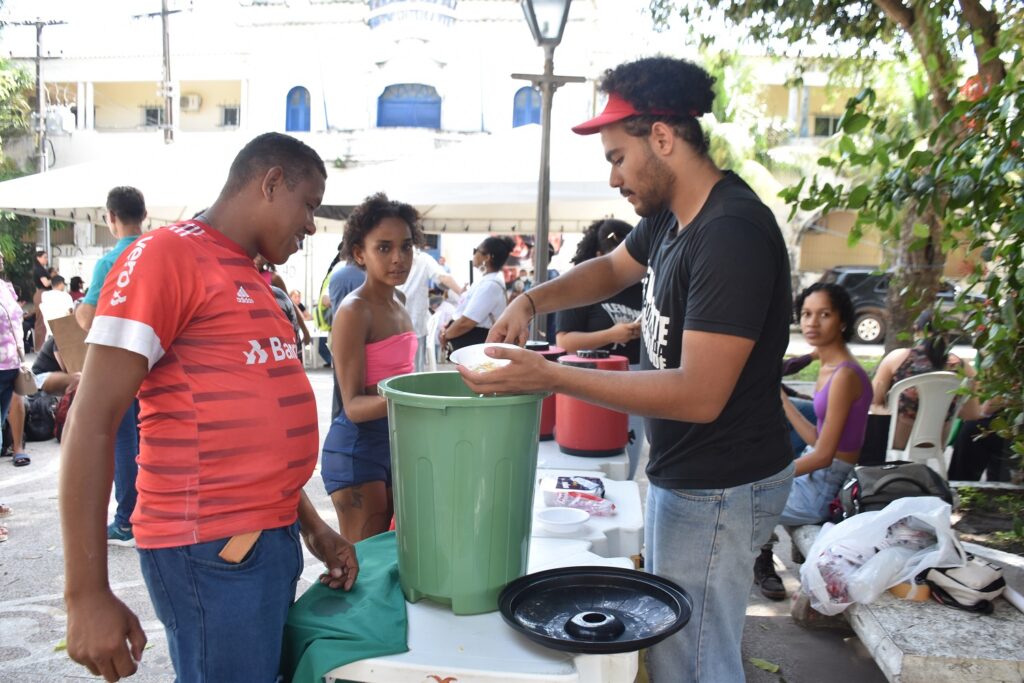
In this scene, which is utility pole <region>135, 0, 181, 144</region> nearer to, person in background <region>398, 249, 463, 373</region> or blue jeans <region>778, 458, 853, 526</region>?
person in background <region>398, 249, 463, 373</region>

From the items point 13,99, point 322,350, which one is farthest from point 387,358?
point 13,99

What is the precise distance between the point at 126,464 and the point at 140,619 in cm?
106

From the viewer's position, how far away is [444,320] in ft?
33.0

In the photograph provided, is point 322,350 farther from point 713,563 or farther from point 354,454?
point 713,563

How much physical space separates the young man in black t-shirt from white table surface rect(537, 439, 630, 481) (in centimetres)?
111

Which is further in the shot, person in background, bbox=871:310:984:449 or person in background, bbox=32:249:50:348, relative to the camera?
person in background, bbox=32:249:50:348

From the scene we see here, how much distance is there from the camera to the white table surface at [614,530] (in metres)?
2.35

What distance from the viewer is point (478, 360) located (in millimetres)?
1781

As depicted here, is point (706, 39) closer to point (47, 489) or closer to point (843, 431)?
point (843, 431)

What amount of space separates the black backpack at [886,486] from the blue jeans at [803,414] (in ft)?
2.97

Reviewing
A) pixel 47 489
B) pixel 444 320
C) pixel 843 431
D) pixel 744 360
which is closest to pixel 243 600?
pixel 744 360

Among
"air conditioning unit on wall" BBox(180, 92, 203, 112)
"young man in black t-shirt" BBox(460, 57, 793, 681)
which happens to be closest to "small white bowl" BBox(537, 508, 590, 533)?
"young man in black t-shirt" BBox(460, 57, 793, 681)

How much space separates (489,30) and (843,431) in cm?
2075

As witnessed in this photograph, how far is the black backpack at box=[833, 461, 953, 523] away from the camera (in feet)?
11.4
